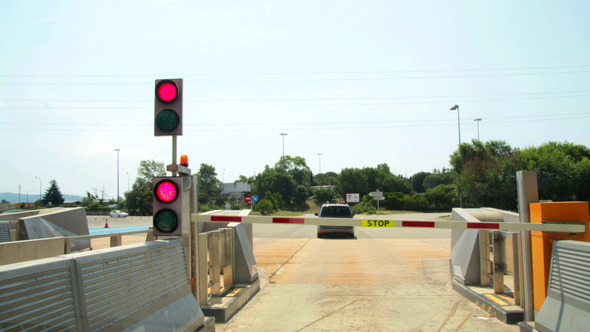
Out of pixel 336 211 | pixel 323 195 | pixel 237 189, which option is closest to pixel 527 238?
pixel 336 211

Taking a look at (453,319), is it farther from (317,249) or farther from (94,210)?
(94,210)

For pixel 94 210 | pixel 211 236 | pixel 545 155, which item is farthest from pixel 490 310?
pixel 94 210

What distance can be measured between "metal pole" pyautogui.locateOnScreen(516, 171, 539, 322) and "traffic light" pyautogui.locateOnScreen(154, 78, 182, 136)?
14.0 ft

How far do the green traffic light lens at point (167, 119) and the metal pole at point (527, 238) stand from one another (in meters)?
4.30

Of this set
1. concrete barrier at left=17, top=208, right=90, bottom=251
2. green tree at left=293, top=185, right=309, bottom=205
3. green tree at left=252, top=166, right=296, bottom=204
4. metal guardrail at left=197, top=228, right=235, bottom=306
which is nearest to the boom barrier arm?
metal guardrail at left=197, top=228, right=235, bottom=306

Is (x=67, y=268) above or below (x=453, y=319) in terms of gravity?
above

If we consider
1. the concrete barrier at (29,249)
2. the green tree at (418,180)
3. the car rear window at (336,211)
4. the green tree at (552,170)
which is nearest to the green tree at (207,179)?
the green tree at (418,180)

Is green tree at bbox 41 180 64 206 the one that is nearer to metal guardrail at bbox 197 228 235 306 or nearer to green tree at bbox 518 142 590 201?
green tree at bbox 518 142 590 201

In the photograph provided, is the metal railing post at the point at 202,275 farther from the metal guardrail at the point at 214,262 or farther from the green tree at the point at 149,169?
the green tree at the point at 149,169

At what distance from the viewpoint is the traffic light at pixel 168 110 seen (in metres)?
5.04

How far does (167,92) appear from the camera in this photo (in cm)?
507

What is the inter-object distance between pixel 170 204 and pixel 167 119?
3.35ft

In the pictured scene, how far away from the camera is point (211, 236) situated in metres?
6.62

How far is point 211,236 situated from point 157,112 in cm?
233
